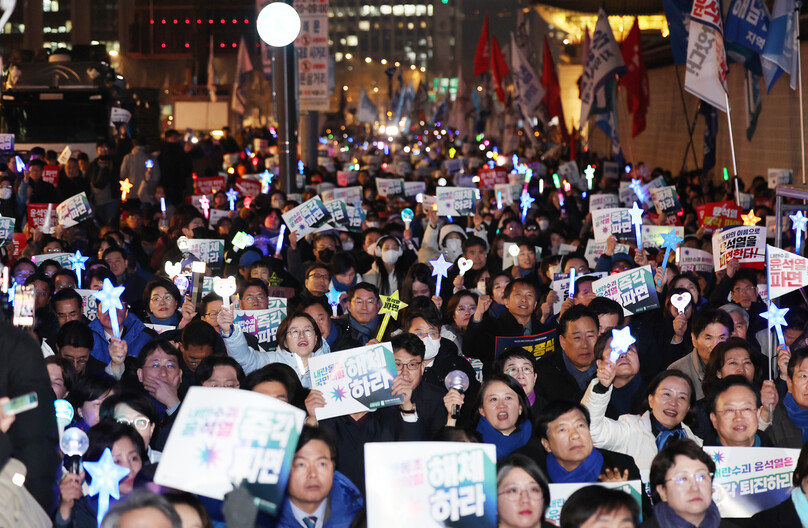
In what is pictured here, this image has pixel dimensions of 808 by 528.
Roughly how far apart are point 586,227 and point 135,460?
10255 millimetres

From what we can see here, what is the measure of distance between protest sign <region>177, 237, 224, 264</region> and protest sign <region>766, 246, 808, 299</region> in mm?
5377

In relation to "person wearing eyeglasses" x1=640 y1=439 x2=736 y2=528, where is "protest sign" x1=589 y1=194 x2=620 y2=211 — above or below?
above

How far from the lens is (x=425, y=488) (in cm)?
430

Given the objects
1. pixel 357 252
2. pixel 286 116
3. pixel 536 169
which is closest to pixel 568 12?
pixel 536 169

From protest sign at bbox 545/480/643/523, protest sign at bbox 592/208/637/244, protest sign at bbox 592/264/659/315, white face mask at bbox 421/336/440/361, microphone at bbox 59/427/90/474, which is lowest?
protest sign at bbox 545/480/643/523

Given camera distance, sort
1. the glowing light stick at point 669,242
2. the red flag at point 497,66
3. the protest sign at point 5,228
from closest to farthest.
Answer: the glowing light stick at point 669,242, the protest sign at point 5,228, the red flag at point 497,66

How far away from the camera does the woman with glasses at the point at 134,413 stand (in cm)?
566

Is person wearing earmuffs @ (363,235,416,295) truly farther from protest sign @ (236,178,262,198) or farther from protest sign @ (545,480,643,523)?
protest sign @ (236,178,262,198)

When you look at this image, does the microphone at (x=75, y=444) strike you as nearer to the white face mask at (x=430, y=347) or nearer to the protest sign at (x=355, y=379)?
the protest sign at (x=355, y=379)

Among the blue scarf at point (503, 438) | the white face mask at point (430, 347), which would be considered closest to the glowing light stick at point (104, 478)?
the blue scarf at point (503, 438)

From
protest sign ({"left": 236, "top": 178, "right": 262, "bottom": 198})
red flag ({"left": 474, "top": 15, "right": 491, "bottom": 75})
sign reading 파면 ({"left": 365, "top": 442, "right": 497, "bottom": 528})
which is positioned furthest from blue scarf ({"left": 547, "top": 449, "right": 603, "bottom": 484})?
red flag ({"left": 474, "top": 15, "right": 491, "bottom": 75})

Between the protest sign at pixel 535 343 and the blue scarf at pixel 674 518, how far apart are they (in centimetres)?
312

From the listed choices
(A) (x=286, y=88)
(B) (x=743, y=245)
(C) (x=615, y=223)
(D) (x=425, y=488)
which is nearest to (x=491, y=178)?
(A) (x=286, y=88)

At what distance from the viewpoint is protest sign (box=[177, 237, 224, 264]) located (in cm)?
1086
